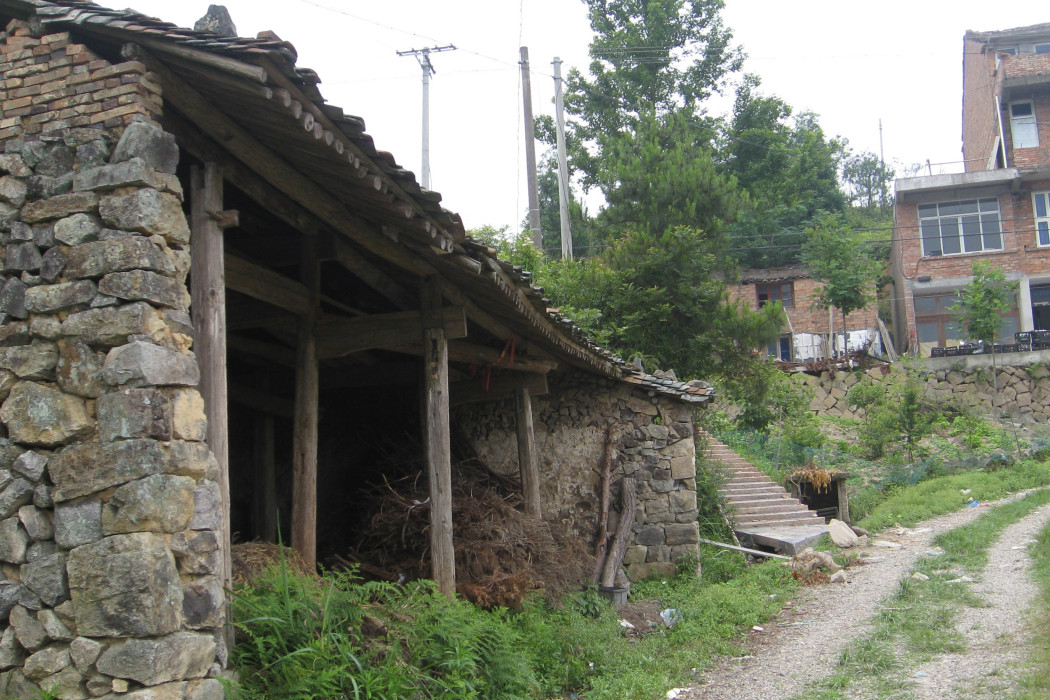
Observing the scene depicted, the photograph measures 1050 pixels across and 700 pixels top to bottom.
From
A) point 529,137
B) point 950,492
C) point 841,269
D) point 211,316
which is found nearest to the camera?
→ point 211,316

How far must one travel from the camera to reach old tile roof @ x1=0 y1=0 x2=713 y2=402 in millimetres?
3883

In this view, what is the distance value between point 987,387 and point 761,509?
12615 mm

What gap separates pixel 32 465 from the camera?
12.8ft

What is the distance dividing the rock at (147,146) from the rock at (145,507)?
146cm

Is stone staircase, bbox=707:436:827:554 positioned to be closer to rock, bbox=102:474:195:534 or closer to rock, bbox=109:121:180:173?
rock, bbox=102:474:195:534

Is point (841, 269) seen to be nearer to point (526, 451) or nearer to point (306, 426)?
point (526, 451)

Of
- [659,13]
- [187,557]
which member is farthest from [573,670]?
[659,13]

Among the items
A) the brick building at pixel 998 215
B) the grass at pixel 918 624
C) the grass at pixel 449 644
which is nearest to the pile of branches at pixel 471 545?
the grass at pixel 449 644

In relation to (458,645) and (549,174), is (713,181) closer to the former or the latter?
(549,174)

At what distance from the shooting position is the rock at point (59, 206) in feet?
13.4

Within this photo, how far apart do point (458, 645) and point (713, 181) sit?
15077mm

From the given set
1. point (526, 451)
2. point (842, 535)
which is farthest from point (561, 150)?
point (526, 451)

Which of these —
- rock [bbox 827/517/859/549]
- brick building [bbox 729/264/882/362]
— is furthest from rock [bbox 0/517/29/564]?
brick building [bbox 729/264/882/362]

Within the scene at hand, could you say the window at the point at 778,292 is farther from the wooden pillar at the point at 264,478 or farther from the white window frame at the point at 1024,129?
the wooden pillar at the point at 264,478
